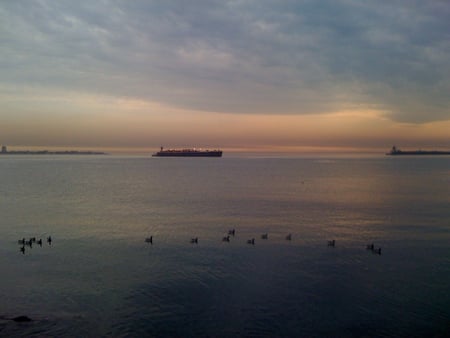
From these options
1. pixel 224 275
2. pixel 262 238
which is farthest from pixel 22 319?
pixel 262 238

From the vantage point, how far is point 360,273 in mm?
29562

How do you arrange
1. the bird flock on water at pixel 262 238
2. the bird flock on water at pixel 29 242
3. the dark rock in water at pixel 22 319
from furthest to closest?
the bird flock on water at pixel 29 242
the bird flock on water at pixel 262 238
the dark rock in water at pixel 22 319

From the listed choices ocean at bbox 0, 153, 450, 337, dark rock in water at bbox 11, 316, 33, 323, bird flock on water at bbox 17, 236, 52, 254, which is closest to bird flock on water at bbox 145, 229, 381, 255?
ocean at bbox 0, 153, 450, 337

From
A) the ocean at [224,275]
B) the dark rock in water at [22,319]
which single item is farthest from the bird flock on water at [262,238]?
the dark rock in water at [22,319]

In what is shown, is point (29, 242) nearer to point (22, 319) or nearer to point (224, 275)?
point (22, 319)

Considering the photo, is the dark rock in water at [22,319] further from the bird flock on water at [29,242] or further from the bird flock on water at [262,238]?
the bird flock on water at [262,238]

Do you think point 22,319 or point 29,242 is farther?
point 29,242

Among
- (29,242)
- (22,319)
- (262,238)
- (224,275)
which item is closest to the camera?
(22,319)

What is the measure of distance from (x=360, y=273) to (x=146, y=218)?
31.2 m

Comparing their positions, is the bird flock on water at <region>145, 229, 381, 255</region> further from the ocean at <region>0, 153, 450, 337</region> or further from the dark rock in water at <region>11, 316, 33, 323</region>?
the dark rock in water at <region>11, 316, 33, 323</region>

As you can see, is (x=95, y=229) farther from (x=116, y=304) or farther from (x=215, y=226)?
(x=116, y=304)

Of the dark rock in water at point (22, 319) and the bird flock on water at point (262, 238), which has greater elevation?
the bird flock on water at point (262, 238)

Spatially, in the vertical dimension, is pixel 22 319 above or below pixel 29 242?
below

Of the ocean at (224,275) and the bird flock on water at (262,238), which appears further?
the bird flock on water at (262,238)
